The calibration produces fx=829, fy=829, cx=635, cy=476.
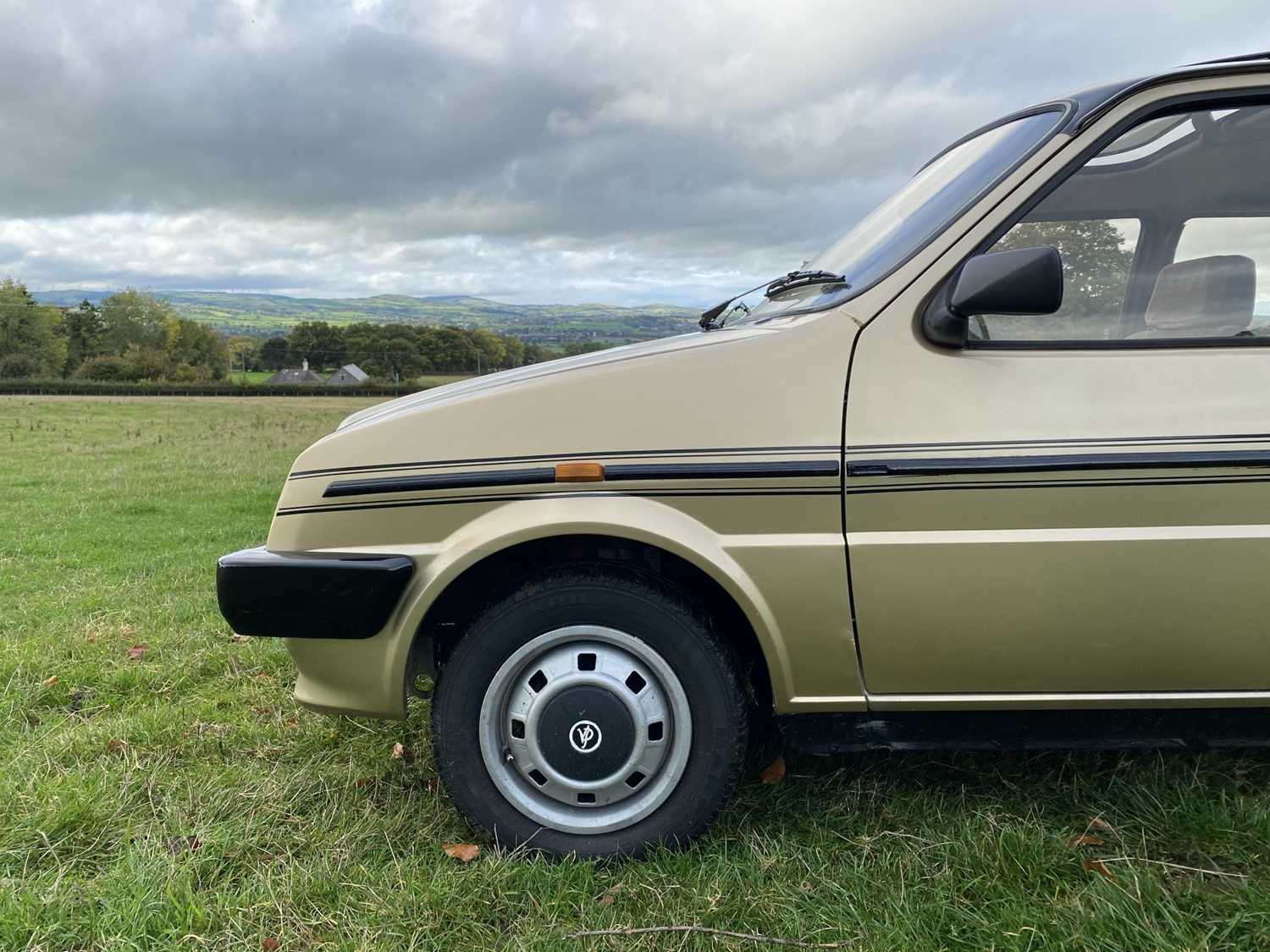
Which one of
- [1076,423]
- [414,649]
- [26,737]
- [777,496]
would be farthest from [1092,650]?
[26,737]

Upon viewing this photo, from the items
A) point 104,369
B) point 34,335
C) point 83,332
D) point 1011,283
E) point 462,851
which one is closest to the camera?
point 1011,283

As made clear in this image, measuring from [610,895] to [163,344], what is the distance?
60.8 metres

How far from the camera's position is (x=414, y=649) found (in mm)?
2439

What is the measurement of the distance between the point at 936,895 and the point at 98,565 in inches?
218

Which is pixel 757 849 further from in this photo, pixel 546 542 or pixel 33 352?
pixel 33 352

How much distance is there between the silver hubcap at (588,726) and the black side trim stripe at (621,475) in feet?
1.41

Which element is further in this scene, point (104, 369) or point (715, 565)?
point (104, 369)

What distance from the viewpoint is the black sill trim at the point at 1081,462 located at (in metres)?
2.04

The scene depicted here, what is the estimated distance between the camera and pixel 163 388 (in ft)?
115

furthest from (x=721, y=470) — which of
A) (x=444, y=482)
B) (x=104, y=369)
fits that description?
(x=104, y=369)

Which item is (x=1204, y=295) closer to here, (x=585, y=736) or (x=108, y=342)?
(x=585, y=736)

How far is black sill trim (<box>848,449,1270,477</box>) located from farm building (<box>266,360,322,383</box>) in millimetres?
34917

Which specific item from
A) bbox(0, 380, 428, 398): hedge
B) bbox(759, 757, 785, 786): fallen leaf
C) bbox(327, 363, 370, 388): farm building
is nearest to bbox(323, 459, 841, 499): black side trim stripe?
bbox(759, 757, 785, 786): fallen leaf

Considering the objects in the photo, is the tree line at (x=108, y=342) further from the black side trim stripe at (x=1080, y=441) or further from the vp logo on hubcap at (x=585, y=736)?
the black side trim stripe at (x=1080, y=441)
